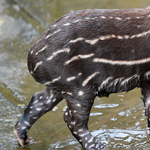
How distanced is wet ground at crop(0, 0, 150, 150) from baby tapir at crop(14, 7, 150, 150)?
0.50 m

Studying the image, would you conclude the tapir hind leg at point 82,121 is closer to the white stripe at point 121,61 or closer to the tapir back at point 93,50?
the tapir back at point 93,50

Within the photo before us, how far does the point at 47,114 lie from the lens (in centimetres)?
504

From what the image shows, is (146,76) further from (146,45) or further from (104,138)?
(104,138)

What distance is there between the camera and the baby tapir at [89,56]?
140 inches

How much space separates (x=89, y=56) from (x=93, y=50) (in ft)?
0.27

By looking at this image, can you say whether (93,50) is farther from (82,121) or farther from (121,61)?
(82,121)

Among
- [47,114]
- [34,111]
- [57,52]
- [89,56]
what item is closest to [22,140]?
[34,111]

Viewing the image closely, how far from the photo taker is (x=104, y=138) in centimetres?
429

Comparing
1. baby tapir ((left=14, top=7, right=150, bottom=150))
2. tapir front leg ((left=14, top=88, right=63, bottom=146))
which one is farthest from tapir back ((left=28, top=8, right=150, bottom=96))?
tapir front leg ((left=14, top=88, right=63, bottom=146))

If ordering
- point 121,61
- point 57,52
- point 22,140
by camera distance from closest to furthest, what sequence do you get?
point 57,52 < point 121,61 < point 22,140

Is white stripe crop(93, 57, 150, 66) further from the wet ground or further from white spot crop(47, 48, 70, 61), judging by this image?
the wet ground

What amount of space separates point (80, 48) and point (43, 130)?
1632 mm

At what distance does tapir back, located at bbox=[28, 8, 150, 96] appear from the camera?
3.56 m

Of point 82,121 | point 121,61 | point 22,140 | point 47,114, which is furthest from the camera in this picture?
point 47,114
